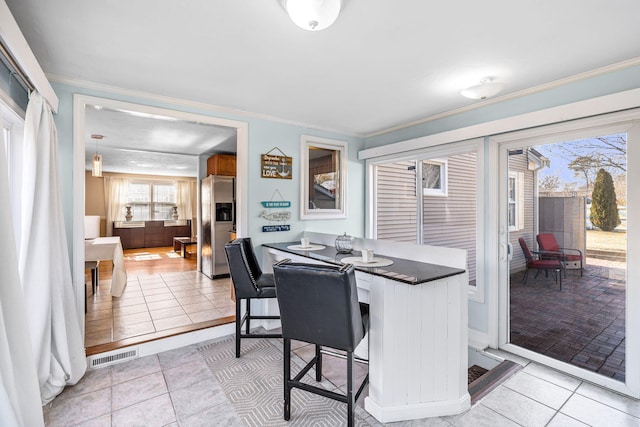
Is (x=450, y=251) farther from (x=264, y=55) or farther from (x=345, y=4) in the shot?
(x=264, y=55)

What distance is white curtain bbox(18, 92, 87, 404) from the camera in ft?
6.47

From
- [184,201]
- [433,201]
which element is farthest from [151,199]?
[433,201]

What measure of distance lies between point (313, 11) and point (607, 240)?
8.70 ft

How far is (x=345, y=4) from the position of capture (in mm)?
1587

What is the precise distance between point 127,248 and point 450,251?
9326mm

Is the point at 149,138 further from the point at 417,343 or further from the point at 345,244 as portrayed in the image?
the point at 417,343

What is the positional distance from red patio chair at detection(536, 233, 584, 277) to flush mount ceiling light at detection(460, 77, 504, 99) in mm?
1337

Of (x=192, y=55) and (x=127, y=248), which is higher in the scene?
(x=192, y=55)

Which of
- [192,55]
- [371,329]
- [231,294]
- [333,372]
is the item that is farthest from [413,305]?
[231,294]

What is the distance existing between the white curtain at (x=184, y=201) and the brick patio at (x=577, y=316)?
9257mm

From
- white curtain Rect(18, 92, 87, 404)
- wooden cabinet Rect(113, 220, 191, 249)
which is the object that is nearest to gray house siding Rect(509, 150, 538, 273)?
white curtain Rect(18, 92, 87, 404)

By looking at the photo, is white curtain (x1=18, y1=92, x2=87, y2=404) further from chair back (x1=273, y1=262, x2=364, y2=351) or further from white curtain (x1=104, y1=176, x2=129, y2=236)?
white curtain (x1=104, y1=176, x2=129, y2=236)

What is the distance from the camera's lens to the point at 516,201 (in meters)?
2.92

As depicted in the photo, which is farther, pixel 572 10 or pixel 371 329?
pixel 371 329
